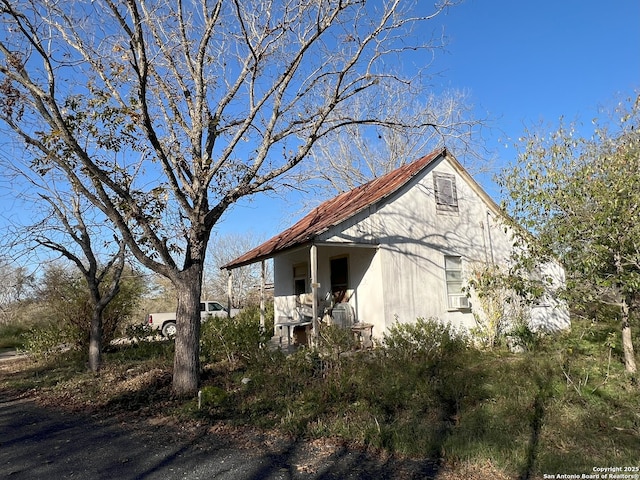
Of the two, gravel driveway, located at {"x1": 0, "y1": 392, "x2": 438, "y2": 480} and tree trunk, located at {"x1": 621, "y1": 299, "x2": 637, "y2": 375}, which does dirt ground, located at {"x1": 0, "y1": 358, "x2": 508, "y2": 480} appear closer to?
gravel driveway, located at {"x1": 0, "y1": 392, "x2": 438, "y2": 480}

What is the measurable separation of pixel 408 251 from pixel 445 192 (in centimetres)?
221

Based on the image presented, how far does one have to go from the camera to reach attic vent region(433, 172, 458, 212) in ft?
39.6

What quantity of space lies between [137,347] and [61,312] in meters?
2.34

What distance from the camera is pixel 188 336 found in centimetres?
773

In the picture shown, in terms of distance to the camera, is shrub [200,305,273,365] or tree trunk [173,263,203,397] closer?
tree trunk [173,263,203,397]

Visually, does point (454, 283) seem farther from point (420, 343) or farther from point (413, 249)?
point (420, 343)

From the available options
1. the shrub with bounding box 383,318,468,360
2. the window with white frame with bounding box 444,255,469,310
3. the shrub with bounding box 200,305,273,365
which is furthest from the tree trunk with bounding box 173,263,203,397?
the window with white frame with bounding box 444,255,469,310

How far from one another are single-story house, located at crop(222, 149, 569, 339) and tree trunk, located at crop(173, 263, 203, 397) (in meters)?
2.66

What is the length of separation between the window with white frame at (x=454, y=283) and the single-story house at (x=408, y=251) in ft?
0.08

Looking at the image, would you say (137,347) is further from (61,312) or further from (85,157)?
(85,157)

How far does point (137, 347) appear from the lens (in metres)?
13.2

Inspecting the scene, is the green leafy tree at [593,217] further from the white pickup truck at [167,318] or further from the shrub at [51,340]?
the white pickup truck at [167,318]

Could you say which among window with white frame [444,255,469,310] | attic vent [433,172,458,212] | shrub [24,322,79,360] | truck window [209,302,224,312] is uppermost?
attic vent [433,172,458,212]

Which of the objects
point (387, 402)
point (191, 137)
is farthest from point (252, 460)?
point (191, 137)
